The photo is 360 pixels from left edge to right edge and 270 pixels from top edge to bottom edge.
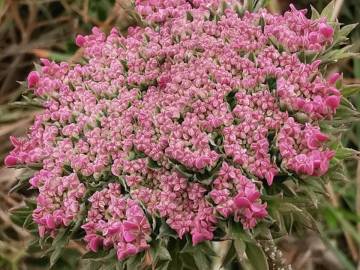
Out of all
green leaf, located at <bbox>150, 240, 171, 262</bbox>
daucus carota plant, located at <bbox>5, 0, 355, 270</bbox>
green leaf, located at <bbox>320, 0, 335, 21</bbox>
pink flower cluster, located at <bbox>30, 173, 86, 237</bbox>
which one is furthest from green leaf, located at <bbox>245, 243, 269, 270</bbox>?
green leaf, located at <bbox>320, 0, 335, 21</bbox>

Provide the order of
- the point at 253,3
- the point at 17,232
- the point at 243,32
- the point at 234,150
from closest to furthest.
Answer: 1. the point at 234,150
2. the point at 243,32
3. the point at 253,3
4. the point at 17,232

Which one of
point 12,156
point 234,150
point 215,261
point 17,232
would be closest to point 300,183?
point 234,150

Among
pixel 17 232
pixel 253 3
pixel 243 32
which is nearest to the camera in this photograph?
pixel 243 32

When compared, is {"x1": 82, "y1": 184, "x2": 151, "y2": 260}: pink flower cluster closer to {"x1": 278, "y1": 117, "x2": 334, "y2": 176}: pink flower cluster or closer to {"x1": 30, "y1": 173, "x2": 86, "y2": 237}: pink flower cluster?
{"x1": 30, "y1": 173, "x2": 86, "y2": 237}: pink flower cluster

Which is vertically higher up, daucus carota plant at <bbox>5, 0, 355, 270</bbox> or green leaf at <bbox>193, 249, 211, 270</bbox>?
daucus carota plant at <bbox>5, 0, 355, 270</bbox>

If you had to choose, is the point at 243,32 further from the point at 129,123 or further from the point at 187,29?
the point at 129,123

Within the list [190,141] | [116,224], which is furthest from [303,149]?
[116,224]

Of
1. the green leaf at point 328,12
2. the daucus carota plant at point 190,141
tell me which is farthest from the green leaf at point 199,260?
the green leaf at point 328,12
